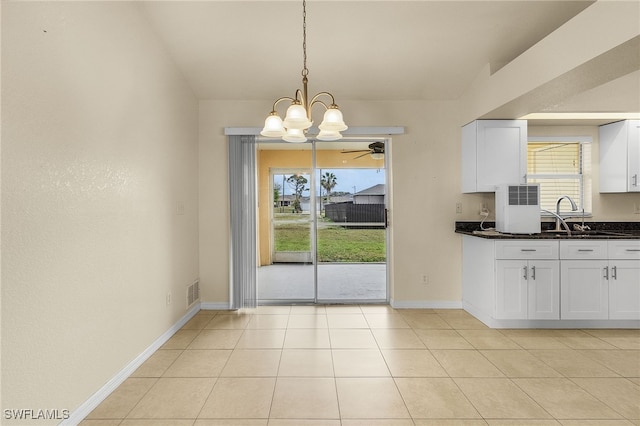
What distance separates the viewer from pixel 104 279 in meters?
2.23

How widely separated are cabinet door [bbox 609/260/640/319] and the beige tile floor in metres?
0.21

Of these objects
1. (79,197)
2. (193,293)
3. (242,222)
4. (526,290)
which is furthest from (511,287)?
(79,197)

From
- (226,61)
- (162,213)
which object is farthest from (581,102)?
(162,213)

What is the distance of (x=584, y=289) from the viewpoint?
338 centimetres

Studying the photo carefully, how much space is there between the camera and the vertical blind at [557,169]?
13.7 ft

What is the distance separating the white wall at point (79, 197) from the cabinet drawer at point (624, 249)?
434 cm

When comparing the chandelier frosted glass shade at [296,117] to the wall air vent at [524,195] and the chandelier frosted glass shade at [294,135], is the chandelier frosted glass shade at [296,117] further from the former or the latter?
the wall air vent at [524,195]

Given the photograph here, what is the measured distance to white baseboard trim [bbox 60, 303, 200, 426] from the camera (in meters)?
1.95

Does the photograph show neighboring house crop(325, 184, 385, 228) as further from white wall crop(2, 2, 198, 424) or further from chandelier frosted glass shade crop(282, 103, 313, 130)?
chandelier frosted glass shade crop(282, 103, 313, 130)

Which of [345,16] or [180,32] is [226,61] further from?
[345,16]

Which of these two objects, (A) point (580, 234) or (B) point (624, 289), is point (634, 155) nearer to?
(A) point (580, 234)

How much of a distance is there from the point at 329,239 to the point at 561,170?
9.78 ft

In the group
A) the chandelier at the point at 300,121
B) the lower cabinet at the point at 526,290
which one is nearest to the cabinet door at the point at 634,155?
the lower cabinet at the point at 526,290

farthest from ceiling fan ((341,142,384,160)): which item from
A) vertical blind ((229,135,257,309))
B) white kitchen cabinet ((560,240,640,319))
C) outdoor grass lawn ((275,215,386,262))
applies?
white kitchen cabinet ((560,240,640,319))
